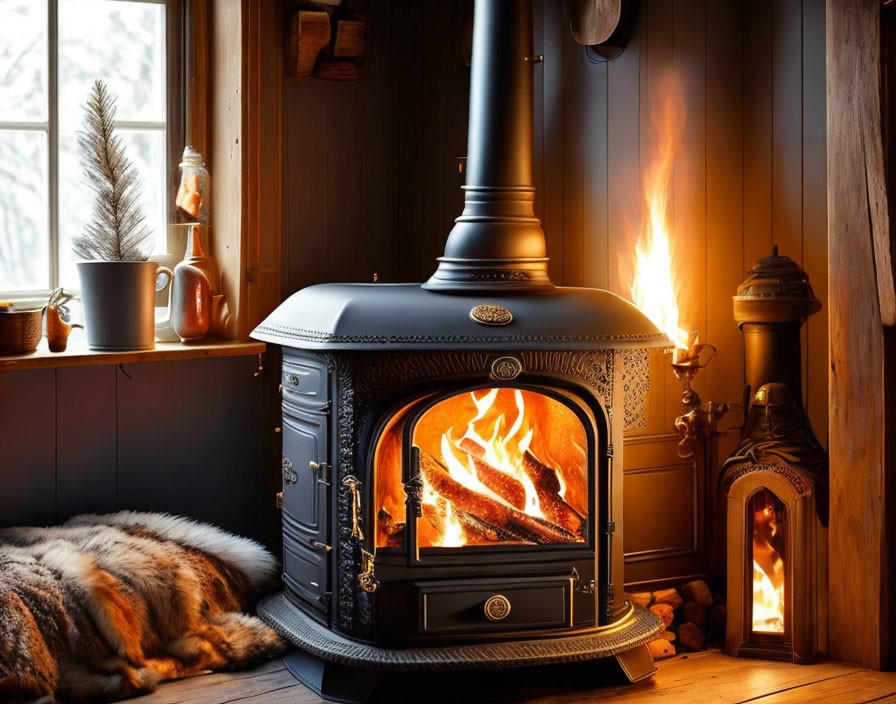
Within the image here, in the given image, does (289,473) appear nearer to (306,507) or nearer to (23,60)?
(306,507)

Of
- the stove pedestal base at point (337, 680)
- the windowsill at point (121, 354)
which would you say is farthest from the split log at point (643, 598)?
the windowsill at point (121, 354)

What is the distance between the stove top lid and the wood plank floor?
0.79 meters

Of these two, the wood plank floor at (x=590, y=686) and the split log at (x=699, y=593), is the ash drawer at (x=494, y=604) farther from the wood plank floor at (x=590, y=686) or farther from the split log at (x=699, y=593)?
the split log at (x=699, y=593)

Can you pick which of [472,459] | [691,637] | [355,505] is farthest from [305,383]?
[691,637]

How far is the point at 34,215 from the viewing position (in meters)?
3.05

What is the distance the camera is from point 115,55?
10.3 ft

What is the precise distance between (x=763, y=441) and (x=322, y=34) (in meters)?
1.67

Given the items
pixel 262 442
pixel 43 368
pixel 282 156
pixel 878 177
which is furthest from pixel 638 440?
pixel 43 368

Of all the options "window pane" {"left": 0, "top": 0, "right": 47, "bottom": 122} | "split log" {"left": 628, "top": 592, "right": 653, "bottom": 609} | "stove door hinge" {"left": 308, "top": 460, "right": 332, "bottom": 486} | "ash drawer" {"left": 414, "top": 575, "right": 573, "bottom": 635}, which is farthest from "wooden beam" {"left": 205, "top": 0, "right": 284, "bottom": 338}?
"split log" {"left": 628, "top": 592, "right": 653, "bottom": 609}

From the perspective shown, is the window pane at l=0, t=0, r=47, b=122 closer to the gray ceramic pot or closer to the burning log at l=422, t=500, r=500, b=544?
the gray ceramic pot

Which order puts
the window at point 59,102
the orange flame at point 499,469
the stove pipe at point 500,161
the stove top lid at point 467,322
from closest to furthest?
the stove top lid at point 467,322 → the orange flame at point 499,469 → the stove pipe at point 500,161 → the window at point 59,102

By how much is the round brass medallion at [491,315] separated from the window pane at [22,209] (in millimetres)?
1343

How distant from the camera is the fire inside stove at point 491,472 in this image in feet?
8.33

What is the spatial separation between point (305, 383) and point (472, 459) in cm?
45
